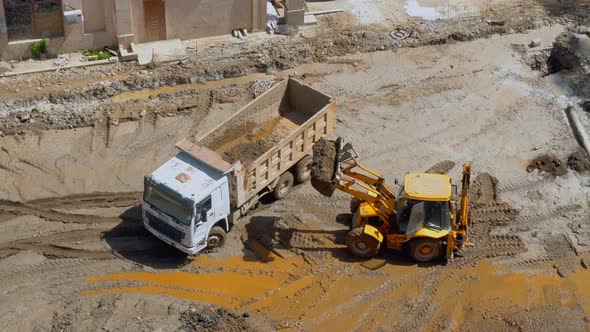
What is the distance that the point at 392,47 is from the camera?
2856 centimetres

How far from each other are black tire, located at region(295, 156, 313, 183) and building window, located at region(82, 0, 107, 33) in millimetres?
8750

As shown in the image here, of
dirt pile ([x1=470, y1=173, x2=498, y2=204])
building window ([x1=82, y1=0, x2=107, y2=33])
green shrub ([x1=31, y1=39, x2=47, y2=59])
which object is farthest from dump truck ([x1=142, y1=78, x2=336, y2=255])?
green shrub ([x1=31, y1=39, x2=47, y2=59])

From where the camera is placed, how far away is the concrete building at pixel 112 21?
26.7 meters

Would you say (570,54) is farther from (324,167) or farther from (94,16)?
(94,16)

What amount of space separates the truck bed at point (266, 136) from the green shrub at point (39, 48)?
7.71 meters

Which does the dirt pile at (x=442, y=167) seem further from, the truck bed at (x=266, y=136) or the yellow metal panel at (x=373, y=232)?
the yellow metal panel at (x=373, y=232)

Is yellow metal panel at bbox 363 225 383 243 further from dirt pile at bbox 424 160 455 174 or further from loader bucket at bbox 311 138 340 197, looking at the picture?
dirt pile at bbox 424 160 455 174

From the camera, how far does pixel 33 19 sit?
2681 cm

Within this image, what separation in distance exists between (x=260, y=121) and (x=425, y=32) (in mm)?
8405

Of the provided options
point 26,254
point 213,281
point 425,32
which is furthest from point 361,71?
point 26,254

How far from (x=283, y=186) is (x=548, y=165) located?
23.7 feet

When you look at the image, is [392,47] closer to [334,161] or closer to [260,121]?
[260,121]

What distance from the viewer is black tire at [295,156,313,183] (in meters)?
22.6

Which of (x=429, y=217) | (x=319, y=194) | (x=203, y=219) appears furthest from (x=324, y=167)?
(x=203, y=219)
